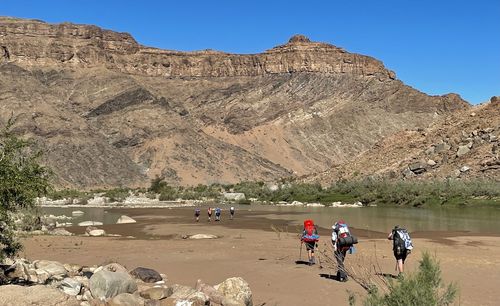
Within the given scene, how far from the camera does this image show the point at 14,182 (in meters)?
11.6

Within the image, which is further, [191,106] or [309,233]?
[191,106]

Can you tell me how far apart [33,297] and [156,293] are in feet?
10.1

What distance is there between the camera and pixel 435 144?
2761 inches

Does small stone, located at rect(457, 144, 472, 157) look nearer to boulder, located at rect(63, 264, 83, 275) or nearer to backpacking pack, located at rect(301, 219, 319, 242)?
backpacking pack, located at rect(301, 219, 319, 242)

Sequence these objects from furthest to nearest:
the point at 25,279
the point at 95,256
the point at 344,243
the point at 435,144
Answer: the point at 435,144
the point at 95,256
the point at 344,243
the point at 25,279

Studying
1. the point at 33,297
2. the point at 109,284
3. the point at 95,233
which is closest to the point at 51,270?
the point at 109,284

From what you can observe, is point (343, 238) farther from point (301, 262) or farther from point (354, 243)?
point (301, 262)

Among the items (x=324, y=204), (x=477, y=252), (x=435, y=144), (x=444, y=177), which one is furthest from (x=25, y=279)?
(x=435, y=144)

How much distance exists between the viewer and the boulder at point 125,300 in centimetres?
1087

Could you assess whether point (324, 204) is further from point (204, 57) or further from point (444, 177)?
point (204, 57)

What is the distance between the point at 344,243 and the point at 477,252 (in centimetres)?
786

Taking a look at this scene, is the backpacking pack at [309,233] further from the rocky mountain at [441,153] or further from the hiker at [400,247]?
the rocky mountain at [441,153]

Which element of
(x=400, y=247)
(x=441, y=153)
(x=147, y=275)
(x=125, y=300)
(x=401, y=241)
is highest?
(x=441, y=153)

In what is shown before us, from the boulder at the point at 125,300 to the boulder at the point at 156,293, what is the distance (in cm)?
40
